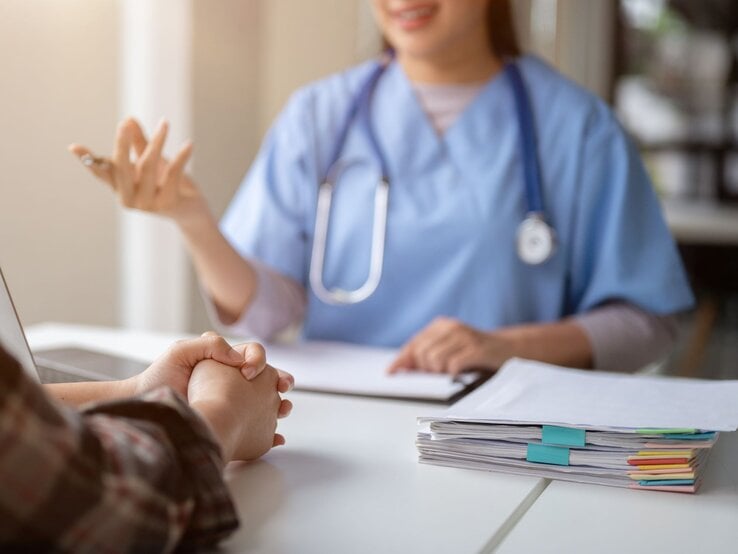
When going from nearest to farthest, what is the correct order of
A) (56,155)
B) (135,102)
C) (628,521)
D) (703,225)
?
(628,521) → (56,155) → (135,102) → (703,225)

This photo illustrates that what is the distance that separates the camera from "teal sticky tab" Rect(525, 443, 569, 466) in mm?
702

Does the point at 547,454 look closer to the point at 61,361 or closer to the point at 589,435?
the point at 589,435

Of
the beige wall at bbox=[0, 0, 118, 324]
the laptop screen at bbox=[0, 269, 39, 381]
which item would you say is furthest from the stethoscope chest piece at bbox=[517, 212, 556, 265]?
the beige wall at bbox=[0, 0, 118, 324]

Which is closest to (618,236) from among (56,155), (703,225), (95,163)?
(95,163)

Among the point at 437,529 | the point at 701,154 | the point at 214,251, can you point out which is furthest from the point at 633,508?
the point at 701,154

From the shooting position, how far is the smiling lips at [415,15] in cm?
127

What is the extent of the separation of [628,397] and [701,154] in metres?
3.98

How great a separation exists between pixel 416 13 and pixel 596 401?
0.68 metres

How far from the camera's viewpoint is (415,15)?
1.28 metres

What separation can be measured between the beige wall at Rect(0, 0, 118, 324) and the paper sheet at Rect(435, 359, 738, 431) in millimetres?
1056

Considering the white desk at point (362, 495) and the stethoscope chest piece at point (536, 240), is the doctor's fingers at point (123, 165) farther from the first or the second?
the stethoscope chest piece at point (536, 240)

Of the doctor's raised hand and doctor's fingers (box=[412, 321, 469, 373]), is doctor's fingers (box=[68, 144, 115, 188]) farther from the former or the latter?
doctor's fingers (box=[412, 321, 469, 373])

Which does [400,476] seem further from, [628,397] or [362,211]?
[362,211]

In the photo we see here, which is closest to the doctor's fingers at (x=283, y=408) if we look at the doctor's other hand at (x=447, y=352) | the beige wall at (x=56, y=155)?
the doctor's other hand at (x=447, y=352)
